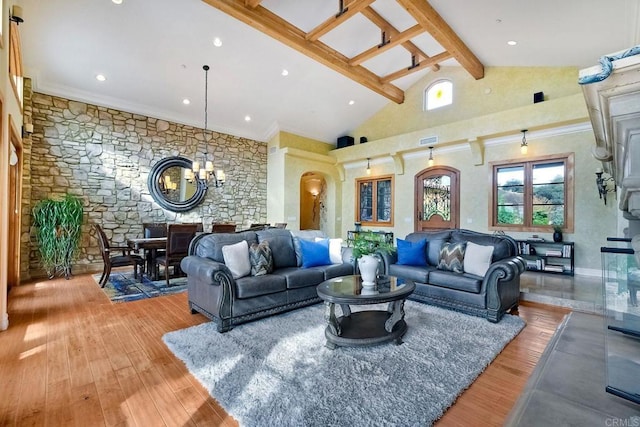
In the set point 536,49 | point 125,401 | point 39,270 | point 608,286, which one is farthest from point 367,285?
point 39,270

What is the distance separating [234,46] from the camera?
209 inches

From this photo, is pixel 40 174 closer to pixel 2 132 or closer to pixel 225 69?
pixel 2 132

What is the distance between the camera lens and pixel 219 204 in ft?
24.7

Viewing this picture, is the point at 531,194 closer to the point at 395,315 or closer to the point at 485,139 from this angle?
the point at 485,139

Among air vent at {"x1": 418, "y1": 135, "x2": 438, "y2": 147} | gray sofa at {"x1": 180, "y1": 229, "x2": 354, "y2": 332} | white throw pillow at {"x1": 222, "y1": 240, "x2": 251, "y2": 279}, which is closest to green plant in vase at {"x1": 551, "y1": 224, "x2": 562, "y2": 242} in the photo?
air vent at {"x1": 418, "y1": 135, "x2": 438, "y2": 147}

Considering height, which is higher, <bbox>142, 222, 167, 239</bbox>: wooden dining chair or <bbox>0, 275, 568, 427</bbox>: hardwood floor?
<bbox>142, 222, 167, 239</bbox>: wooden dining chair

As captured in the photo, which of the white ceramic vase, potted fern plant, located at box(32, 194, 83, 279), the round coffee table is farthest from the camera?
potted fern plant, located at box(32, 194, 83, 279)

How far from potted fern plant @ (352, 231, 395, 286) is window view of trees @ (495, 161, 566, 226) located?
4.69m

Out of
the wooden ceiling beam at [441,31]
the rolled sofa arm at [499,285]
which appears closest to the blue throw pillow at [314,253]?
the rolled sofa arm at [499,285]

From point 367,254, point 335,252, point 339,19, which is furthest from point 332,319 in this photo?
point 339,19

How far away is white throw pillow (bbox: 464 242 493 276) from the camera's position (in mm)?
3490

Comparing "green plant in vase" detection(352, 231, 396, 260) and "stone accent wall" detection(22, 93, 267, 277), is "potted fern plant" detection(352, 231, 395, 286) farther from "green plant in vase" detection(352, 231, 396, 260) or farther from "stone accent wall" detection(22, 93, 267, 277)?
"stone accent wall" detection(22, 93, 267, 277)

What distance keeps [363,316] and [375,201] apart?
234 inches

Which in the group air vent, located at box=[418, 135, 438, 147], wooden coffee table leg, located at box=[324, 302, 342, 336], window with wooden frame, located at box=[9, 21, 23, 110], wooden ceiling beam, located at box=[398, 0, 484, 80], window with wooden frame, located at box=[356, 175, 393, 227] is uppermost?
wooden ceiling beam, located at box=[398, 0, 484, 80]
